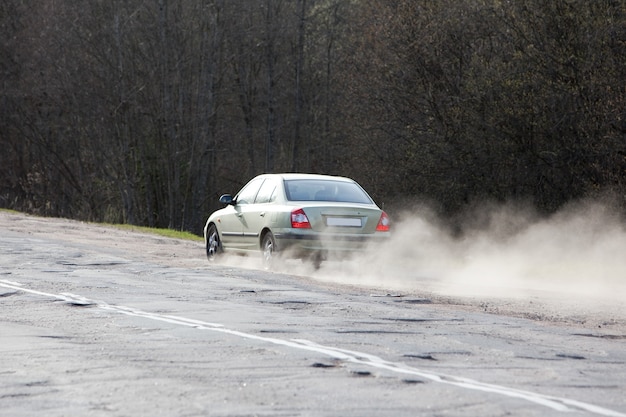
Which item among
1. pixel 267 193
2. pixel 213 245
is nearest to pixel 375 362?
pixel 267 193

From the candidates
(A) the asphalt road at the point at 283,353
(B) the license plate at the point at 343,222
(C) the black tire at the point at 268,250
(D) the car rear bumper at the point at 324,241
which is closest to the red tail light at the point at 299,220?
(D) the car rear bumper at the point at 324,241

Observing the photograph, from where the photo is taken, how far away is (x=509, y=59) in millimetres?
30156

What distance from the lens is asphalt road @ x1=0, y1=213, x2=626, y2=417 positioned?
22.5 ft

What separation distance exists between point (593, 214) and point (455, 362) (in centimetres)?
1842

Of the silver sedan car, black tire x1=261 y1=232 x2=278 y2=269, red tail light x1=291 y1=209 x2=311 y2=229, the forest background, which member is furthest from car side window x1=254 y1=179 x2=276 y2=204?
the forest background

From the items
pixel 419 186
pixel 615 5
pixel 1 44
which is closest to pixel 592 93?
pixel 615 5

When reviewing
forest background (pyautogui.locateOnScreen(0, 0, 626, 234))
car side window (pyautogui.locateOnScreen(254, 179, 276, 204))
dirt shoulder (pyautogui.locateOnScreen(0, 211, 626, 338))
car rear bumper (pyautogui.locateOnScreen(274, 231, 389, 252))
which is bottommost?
dirt shoulder (pyautogui.locateOnScreen(0, 211, 626, 338))

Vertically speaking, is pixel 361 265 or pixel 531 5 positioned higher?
pixel 531 5

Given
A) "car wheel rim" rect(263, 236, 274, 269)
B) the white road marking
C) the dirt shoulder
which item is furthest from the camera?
"car wheel rim" rect(263, 236, 274, 269)

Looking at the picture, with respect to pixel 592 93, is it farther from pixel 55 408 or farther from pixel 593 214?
pixel 55 408

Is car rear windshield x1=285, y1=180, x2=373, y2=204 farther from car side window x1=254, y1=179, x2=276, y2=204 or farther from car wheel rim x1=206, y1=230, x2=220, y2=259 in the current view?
car wheel rim x1=206, y1=230, x2=220, y2=259

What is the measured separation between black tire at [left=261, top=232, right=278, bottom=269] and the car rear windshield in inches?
28.8

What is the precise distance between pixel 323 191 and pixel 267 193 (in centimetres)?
108

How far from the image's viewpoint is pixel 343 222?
1772 cm
